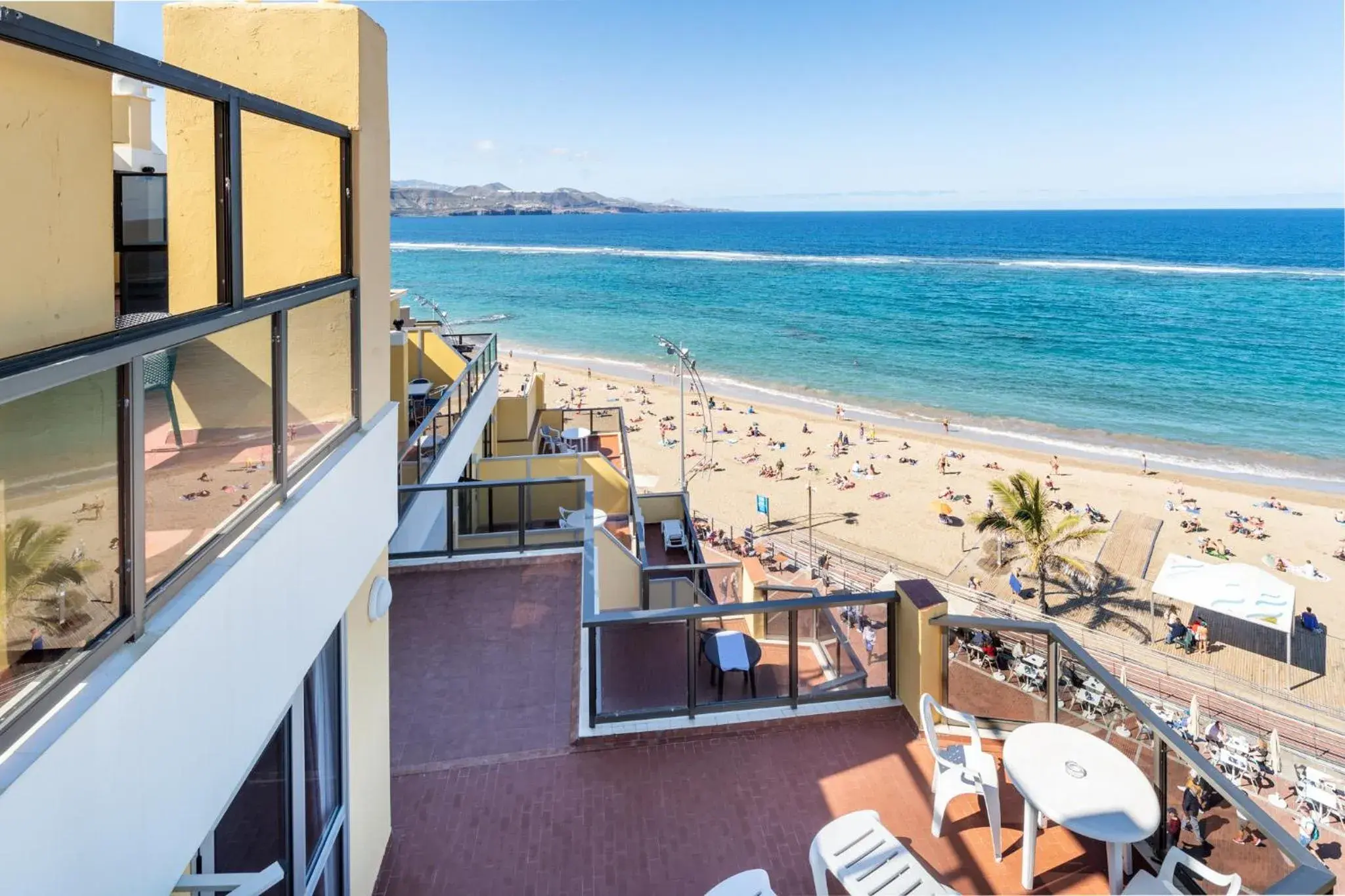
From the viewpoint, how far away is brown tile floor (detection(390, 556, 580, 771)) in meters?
6.12

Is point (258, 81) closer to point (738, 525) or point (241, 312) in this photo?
point (241, 312)

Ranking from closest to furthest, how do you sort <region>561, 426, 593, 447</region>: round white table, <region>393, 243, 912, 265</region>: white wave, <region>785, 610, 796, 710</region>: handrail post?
<region>785, 610, 796, 710</region>: handrail post
<region>561, 426, 593, 447</region>: round white table
<region>393, 243, 912, 265</region>: white wave

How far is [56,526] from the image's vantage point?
160 centimetres

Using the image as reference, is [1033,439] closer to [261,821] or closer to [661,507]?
[661,507]

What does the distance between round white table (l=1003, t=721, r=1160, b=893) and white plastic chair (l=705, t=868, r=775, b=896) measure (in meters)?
1.50

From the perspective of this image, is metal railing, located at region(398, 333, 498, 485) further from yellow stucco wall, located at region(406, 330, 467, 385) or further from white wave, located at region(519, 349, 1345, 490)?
white wave, located at region(519, 349, 1345, 490)

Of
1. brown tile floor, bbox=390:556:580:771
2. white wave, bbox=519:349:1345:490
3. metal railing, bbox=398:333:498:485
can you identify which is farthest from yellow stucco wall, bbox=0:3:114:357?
white wave, bbox=519:349:1345:490

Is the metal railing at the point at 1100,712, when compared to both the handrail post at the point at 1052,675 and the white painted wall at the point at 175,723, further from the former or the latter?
the white painted wall at the point at 175,723

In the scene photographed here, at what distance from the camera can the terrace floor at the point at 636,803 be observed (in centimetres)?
465

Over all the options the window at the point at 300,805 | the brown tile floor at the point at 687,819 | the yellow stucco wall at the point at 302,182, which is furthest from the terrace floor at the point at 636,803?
the window at the point at 300,805

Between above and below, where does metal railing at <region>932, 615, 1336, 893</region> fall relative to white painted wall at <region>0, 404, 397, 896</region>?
below

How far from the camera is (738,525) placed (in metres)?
24.4

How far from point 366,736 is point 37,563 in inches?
125

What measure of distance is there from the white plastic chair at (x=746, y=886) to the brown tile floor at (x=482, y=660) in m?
2.29
